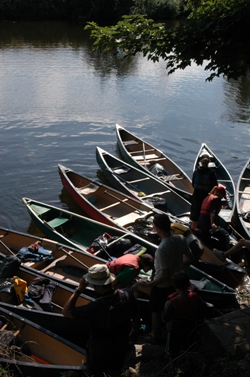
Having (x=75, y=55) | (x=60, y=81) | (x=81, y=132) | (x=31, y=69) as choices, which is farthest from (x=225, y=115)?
(x=75, y=55)

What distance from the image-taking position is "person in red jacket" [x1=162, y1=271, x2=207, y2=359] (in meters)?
5.84

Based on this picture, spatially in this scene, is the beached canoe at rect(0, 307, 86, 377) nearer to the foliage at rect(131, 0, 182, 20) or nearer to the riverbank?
the riverbank

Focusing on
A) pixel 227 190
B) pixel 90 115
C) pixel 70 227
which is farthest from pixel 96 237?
pixel 90 115

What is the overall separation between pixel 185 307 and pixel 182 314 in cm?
11

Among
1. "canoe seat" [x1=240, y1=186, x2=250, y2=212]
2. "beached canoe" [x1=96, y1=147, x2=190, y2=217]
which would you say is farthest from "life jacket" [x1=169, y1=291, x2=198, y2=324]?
"canoe seat" [x1=240, y1=186, x2=250, y2=212]

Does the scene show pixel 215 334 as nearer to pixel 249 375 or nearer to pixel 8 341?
pixel 249 375

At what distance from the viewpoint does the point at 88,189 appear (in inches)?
542

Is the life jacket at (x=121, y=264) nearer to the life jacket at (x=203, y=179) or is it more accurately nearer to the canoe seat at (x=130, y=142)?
the life jacket at (x=203, y=179)

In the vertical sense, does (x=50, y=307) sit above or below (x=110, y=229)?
below

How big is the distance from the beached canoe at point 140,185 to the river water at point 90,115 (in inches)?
75.3

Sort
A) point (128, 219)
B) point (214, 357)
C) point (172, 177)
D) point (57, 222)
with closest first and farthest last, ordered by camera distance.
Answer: point (214, 357) → point (57, 222) → point (128, 219) → point (172, 177)

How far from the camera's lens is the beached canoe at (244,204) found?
11.5 meters

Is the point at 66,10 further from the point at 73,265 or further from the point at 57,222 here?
the point at 73,265

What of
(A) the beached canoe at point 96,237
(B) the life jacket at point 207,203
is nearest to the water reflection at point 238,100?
(A) the beached canoe at point 96,237
